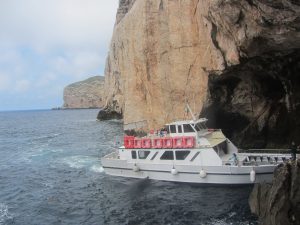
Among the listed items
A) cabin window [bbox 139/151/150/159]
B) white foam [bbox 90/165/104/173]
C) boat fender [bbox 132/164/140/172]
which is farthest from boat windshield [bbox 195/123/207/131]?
white foam [bbox 90/165/104/173]

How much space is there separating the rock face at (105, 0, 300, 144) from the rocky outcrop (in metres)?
7.27

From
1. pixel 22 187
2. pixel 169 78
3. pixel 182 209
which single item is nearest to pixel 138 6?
pixel 169 78

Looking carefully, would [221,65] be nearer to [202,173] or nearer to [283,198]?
[202,173]

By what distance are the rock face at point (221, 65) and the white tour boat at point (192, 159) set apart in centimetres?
427

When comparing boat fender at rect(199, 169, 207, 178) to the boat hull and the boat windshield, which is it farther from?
the boat windshield

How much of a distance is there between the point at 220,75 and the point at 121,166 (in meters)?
9.97

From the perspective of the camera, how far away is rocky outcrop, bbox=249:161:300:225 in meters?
14.6

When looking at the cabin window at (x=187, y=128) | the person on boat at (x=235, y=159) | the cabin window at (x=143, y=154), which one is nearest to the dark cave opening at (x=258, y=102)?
the cabin window at (x=187, y=128)

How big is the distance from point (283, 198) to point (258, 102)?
14.5 metres

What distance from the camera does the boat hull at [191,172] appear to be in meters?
22.6

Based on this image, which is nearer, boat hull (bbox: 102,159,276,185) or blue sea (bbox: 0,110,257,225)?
blue sea (bbox: 0,110,257,225)

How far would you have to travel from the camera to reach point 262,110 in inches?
1129

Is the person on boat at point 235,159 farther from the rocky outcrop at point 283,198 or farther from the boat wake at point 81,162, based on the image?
the boat wake at point 81,162

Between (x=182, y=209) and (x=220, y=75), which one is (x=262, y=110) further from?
(x=182, y=209)
